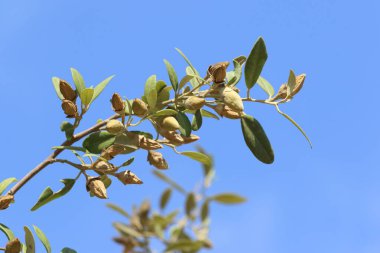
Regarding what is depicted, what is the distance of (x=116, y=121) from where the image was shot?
2.13m

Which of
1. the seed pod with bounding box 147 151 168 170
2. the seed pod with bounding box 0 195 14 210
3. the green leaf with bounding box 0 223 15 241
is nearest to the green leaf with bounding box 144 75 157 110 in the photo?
the seed pod with bounding box 147 151 168 170

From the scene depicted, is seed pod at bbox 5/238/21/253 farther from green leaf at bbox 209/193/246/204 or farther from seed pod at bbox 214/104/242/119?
green leaf at bbox 209/193/246/204

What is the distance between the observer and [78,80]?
2.37 m

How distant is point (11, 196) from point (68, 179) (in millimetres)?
222

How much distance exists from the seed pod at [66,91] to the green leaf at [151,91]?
28cm

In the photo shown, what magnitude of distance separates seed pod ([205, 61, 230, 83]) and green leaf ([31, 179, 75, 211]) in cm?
65

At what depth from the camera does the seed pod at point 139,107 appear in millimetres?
2129

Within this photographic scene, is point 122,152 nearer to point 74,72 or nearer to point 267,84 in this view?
point 74,72

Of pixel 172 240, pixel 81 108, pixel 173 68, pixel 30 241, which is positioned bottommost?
pixel 172 240

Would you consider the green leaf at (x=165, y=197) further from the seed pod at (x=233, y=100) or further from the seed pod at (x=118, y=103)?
the seed pod at (x=118, y=103)

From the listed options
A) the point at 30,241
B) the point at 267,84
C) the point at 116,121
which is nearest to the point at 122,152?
the point at 116,121

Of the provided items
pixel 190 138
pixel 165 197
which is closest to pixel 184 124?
pixel 190 138

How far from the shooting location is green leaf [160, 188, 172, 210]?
94cm

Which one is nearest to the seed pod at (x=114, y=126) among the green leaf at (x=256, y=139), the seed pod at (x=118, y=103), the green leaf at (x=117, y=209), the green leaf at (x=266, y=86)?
the seed pod at (x=118, y=103)
